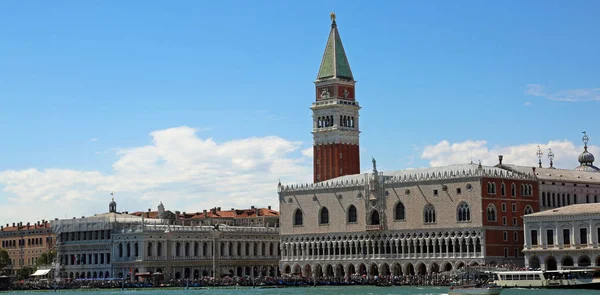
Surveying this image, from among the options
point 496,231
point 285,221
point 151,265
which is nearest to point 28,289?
point 151,265

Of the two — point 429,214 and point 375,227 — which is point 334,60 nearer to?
point 375,227

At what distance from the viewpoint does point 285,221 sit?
131 meters

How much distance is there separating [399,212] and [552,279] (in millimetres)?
24407

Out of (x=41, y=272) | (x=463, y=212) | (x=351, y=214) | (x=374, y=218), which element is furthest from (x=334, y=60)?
(x=41, y=272)

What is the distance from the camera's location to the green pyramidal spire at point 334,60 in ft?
458

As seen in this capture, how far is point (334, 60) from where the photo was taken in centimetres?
13938

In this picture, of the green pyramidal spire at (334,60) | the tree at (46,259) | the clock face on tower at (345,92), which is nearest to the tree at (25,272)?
the tree at (46,259)

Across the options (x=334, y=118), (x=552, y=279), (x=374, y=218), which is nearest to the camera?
(x=552, y=279)

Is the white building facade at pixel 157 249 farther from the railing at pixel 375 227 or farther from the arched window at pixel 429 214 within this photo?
the arched window at pixel 429 214

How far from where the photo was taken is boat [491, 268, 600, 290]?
96.0 m

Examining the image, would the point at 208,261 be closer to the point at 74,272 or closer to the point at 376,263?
the point at 74,272

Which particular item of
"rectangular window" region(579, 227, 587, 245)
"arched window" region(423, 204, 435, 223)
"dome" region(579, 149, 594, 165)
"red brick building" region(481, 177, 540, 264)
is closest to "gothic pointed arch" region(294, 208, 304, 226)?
"arched window" region(423, 204, 435, 223)

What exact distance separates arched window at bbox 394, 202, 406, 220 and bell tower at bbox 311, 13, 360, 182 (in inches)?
805

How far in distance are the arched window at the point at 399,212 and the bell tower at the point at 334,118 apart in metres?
20.4
